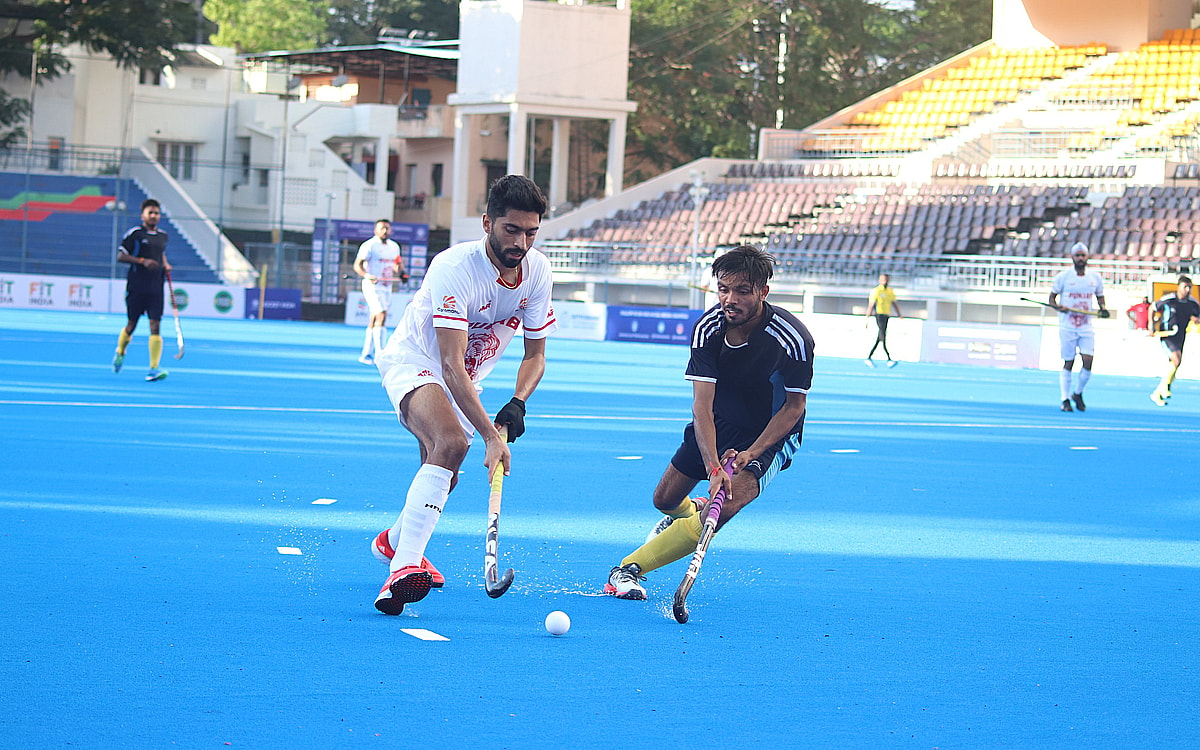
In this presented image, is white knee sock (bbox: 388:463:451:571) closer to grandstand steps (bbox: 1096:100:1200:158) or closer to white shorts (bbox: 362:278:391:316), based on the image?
white shorts (bbox: 362:278:391:316)

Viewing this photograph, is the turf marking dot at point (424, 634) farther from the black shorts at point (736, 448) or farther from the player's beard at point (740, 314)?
the player's beard at point (740, 314)

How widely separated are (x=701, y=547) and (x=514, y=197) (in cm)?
181

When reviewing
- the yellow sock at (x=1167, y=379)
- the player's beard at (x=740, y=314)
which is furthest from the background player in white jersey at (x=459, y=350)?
the yellow sock at (x=1167, y=379)

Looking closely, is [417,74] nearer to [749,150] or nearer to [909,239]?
[749,150]

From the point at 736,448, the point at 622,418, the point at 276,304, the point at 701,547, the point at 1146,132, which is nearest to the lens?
the point at 701,547

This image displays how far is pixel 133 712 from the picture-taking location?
5008 mm

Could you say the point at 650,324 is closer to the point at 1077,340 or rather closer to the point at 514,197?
the point at 1077,340

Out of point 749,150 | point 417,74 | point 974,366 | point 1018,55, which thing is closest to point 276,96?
point 417,74

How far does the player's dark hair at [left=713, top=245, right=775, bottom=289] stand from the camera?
6.72 meters

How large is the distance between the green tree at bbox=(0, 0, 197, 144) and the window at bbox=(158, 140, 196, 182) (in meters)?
7.18

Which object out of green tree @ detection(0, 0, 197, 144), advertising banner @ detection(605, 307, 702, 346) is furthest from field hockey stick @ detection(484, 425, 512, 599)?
green tree @ detection(0, 0, 197, 144)

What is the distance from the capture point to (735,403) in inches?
287

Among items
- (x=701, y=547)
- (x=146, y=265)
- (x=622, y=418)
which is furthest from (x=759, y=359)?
(x=146, y=265)

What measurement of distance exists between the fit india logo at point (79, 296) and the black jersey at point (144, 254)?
879 inches
